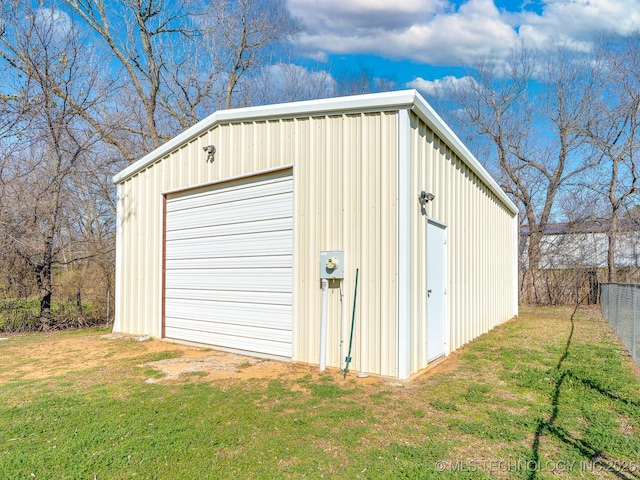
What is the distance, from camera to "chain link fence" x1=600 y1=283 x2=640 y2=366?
5680 mm

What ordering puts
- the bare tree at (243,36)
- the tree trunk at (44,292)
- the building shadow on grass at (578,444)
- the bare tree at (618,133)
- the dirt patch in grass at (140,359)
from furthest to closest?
the bare tree at (618,133) → the bare tree at (243,36) → the tree trunk at (44,292) → the dirt patch in grass at (140,359) → the building shadow on grass at (578,444)

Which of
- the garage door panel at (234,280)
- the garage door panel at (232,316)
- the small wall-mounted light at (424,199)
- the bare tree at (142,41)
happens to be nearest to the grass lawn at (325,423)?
the garage door panel at (232,316)

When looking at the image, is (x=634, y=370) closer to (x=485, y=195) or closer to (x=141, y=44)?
(x=485, y=195)

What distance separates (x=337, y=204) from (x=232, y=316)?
251 cm

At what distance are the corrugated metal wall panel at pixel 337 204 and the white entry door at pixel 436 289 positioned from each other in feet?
2.93

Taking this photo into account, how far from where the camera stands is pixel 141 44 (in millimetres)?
14016

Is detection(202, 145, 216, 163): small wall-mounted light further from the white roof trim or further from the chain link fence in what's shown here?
the chain link fence

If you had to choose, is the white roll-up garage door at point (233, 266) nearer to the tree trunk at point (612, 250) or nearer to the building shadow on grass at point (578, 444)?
the building shadow on grass at point (578, 444)

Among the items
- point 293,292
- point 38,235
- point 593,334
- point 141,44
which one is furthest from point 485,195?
point 141,44

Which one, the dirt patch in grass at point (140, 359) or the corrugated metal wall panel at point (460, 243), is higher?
the corrugated metal wall panel at point (460, 243)

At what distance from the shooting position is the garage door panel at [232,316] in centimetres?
579

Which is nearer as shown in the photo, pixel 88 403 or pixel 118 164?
pixel 88 403

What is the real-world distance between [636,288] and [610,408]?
3.03m

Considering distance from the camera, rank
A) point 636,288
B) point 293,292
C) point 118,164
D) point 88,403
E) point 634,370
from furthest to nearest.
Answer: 1. point 118,164
2. point 636,288
3. point 293,292
4. point 634,370
5. point 88,403
